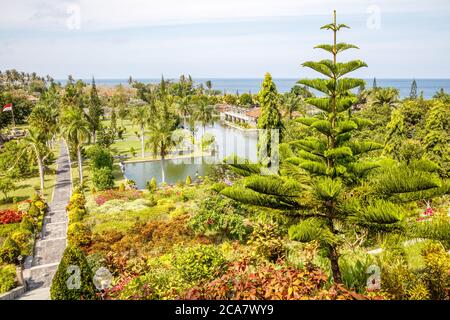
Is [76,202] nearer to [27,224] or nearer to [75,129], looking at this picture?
[27,224]

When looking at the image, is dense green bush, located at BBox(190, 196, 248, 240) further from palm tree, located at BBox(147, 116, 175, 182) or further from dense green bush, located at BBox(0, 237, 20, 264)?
Result: palm tree, located at BBox(147, 116, 175, 182)

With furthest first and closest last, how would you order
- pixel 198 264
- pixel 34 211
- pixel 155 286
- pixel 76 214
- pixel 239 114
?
1. pixel 239 114
2. pixel 34 211
3. pixel 76 214
4. pixel 198 264
5. pixel 155 286

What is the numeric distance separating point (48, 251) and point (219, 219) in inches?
231

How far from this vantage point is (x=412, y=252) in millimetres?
7531

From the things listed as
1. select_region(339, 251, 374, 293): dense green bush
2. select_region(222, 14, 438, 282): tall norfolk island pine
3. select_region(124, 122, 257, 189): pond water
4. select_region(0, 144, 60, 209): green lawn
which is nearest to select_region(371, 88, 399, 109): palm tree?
select_region(124, 122, 257, 189): pond water

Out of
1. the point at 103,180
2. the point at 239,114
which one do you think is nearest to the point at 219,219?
the point at 103,180

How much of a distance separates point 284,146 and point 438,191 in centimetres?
221

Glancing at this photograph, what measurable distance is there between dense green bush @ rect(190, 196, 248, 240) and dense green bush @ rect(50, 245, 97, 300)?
189 inches

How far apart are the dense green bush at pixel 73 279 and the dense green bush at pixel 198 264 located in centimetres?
145

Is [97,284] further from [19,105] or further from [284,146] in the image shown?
[19,105]

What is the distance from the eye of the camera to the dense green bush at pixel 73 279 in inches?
238

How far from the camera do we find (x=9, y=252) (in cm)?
1061

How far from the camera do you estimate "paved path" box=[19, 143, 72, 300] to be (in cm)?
956
